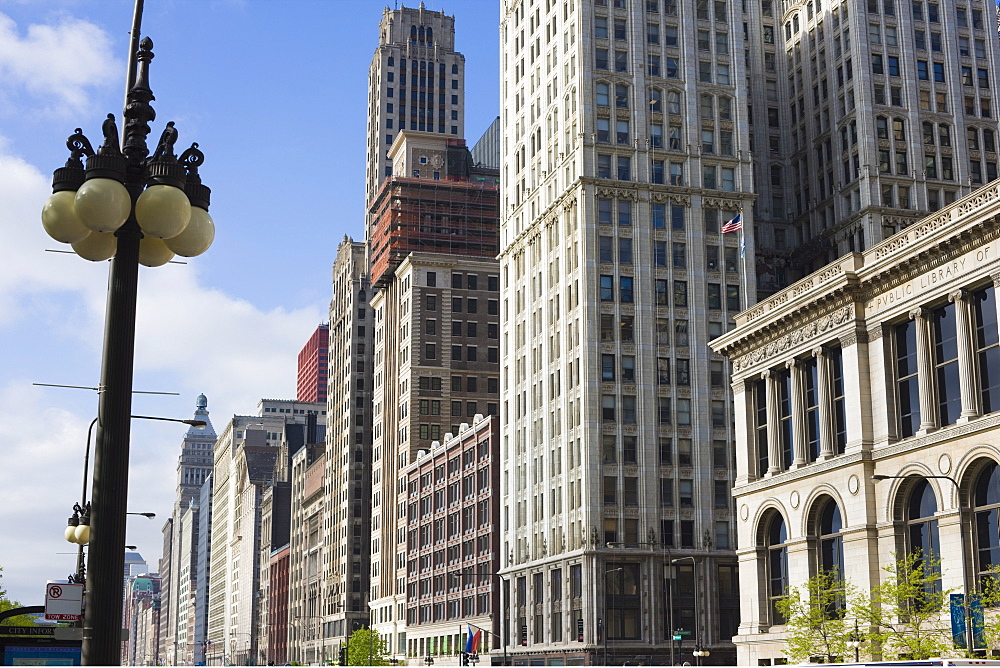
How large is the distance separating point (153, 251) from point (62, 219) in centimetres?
117

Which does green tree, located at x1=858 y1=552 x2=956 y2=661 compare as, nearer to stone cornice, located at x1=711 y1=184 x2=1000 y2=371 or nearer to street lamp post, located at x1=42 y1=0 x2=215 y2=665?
stone cornice, located at x1=711 y1=184 x2=1000 y2=371

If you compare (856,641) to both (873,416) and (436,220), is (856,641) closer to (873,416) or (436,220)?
(873,416)

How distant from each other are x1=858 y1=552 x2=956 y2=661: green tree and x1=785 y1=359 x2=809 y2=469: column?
1111 centimetres

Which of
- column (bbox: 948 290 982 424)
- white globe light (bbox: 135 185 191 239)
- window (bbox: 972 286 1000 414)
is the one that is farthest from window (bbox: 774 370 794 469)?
white globe light (bbox: 135 185 191 239)

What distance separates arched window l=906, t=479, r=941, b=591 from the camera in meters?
61.0

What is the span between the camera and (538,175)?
130 meters

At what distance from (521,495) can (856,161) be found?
47.8m

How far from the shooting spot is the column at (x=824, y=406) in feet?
231

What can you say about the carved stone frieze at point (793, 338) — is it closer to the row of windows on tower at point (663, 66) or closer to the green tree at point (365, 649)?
the row of windows on tower at point (663, 66)

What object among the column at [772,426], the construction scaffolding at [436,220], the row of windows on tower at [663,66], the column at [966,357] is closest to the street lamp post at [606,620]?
the column at [772,426]

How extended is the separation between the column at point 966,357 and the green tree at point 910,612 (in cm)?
743

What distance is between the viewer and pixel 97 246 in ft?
45.9

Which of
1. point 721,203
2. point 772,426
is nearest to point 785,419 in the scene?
point 772,426

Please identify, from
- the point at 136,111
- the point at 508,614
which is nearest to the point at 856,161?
the point at 508,614
